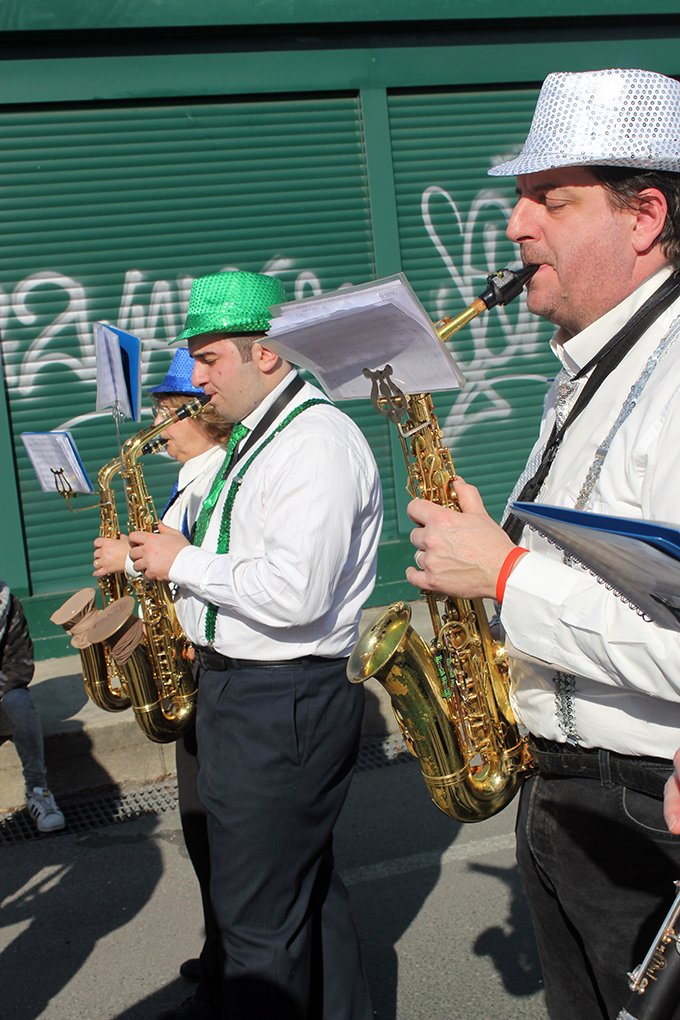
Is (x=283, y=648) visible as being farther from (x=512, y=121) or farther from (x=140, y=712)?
(x=512, y=121)

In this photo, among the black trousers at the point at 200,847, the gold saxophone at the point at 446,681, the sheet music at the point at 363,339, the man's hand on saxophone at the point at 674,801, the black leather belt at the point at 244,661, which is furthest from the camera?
the black trousers at the point at 200,847

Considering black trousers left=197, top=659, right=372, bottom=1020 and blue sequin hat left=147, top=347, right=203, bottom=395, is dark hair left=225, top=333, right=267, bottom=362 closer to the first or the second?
blue sequin hat left=147, top=347, right=203, bottom=395

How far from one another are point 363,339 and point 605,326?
53 cm

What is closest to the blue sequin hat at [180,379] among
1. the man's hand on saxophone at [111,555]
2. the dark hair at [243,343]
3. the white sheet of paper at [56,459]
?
the white sheet of paper at [56,459]

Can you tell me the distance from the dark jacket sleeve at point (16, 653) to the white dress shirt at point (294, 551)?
84.7 inches

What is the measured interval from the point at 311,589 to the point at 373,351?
0.73m

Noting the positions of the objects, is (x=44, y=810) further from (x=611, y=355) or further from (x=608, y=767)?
(x=611, y=355)

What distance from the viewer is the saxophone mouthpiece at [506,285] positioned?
192 centimetres

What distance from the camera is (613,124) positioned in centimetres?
172

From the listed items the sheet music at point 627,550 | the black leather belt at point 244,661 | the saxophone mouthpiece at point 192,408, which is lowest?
the black leather belt at point 244,661

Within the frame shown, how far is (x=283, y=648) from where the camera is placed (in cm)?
258

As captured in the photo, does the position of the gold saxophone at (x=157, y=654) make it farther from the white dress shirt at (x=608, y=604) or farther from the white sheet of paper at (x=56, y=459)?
the white dress shirt at (x=608, y=604)

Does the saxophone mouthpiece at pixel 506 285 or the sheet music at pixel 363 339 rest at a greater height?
the saxophone mouthpiece at pixel 506 285

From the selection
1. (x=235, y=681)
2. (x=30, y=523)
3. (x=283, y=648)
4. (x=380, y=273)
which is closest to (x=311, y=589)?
(x=283, y=648)
